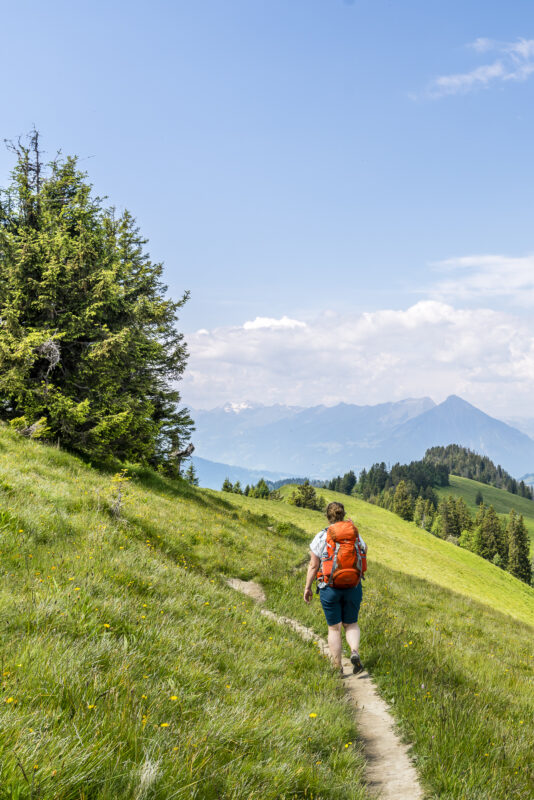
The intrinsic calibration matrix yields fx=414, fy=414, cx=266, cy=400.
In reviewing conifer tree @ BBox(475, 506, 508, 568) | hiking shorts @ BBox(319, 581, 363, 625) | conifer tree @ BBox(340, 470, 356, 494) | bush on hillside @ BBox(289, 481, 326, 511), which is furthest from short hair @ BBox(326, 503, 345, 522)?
conifer tree @ BBox(340, 470, 356, 494)

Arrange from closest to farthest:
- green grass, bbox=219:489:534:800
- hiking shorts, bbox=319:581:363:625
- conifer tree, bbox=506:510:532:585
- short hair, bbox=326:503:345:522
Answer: green grass, bbox=219:489:534:800
hiking shorts, bbox=319:581:363:625
short hair, bbox=326:503:345:522
conifer tree, bbox=506:510:532:585

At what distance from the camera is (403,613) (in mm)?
12352

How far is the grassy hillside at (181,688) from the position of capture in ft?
8.40

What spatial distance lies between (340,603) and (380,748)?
2.37 m

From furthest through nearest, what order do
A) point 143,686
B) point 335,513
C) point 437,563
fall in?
1. point 437,563
2. point 335,513
3. point 143,686

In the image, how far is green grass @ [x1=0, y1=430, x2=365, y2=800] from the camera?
2.42 metres

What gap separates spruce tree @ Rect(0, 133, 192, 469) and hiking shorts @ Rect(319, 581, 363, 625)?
12102 millimetres

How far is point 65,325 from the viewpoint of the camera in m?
17.4

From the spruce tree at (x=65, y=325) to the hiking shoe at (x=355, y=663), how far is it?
1259 centimetres

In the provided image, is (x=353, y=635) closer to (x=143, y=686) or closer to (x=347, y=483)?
(x=143, y=686)

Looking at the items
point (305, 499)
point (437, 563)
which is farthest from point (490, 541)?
point (437, 563)

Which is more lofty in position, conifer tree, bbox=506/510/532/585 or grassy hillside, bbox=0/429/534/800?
grassy hillside, bbox=0/429/534/800

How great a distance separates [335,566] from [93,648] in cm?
382

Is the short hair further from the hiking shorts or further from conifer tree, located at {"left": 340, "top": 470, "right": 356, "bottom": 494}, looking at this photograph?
conifer tree, located at {"left": 340, "top": 470, "right": 356, "bottom": 494}
